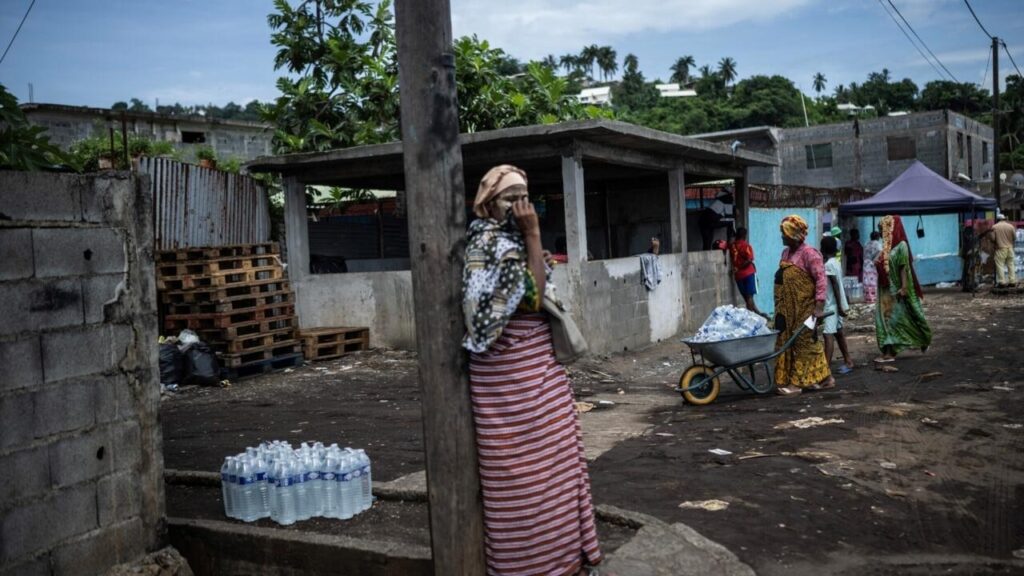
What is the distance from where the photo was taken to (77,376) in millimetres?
4180

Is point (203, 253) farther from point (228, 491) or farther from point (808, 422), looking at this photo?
point (808, 422)

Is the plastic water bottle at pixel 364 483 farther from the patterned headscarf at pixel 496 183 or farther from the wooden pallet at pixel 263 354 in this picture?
the wooden pallet at pixel 263 354

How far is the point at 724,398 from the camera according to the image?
945 centimetres

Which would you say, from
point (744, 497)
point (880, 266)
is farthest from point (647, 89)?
point (744, 497)

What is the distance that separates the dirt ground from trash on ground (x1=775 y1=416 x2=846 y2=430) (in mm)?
51

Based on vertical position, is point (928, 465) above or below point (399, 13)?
below

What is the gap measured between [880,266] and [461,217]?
27.5 feet

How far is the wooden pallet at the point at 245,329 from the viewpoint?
39.1 ft

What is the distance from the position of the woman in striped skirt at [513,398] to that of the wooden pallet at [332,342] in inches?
390

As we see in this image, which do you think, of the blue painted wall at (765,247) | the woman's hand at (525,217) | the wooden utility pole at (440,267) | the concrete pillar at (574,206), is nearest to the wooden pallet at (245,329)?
the concrete pillar at (574,206)

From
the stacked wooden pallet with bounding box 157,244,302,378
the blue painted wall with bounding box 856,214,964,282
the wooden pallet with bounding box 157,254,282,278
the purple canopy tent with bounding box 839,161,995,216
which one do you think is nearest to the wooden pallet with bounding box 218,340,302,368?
the stacked wooden pallet with bounding box 157,244,302,378

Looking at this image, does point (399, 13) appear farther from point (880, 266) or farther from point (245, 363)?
point (245, 363)

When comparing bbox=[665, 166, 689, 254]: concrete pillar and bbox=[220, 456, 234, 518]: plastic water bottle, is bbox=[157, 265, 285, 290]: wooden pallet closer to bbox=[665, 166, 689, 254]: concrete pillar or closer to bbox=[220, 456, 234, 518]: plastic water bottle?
bbox=[665, 166, 689, 254]: concrete pillar

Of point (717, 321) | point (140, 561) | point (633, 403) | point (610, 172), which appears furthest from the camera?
point (610, 172)
